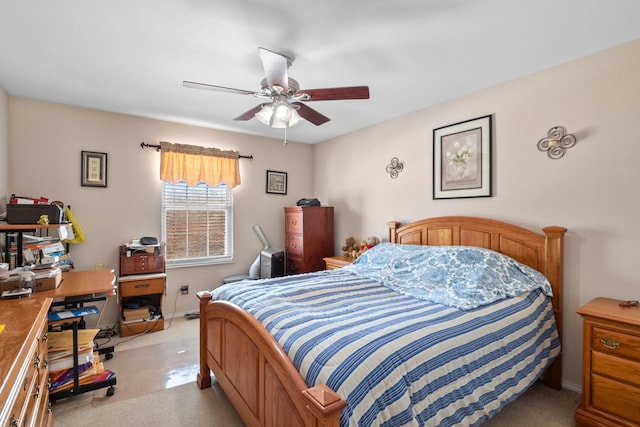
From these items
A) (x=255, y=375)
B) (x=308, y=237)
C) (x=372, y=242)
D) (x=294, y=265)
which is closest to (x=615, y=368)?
(x=255, y=375)

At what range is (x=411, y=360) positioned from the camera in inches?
55.1

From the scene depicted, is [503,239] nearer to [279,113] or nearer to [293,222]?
[279,113]

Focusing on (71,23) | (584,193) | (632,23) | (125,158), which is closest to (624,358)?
(584,193)

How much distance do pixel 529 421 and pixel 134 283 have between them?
378cm

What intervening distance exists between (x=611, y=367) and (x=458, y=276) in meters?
0.97

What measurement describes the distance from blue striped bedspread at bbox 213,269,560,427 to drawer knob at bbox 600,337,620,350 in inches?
13.1

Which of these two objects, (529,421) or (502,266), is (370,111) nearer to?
(502,266)

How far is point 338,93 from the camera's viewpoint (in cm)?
210

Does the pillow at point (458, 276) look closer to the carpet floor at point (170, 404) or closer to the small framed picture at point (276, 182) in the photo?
the carpet floor at point (170, 404)

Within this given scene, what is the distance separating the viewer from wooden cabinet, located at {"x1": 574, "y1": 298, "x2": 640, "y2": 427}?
5.78 ft

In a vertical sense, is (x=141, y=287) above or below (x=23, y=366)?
below

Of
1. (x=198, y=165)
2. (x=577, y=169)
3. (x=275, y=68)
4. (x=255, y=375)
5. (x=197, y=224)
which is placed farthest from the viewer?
(x=197, y=224)

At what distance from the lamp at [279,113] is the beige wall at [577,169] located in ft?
5.67

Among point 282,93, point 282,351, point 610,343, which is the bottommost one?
point 610,343
